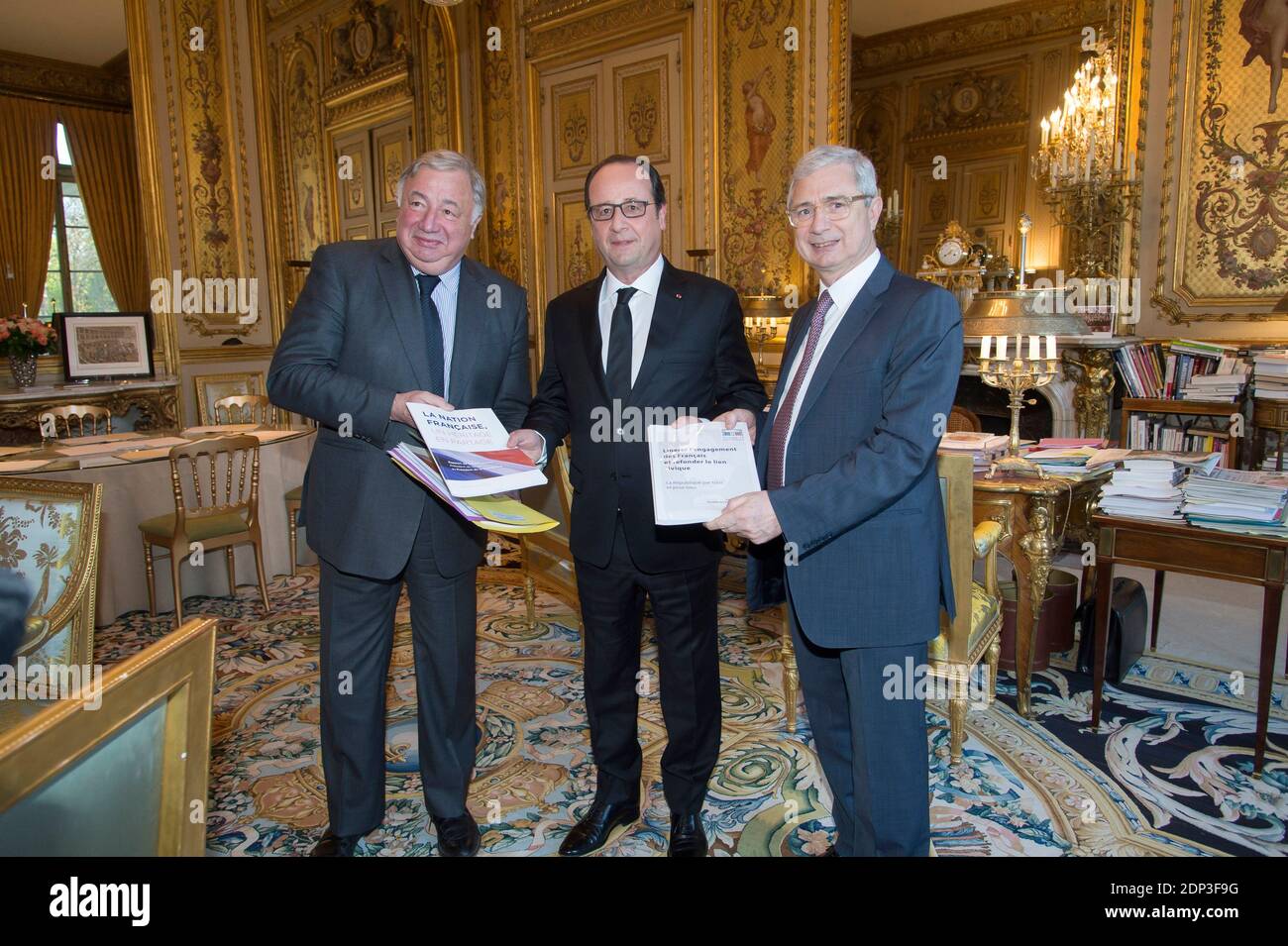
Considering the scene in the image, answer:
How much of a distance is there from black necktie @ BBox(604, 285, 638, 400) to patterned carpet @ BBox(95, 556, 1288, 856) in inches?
51.7

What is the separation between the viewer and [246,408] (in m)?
6.43

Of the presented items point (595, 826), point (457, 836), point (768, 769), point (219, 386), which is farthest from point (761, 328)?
point (219, 386)

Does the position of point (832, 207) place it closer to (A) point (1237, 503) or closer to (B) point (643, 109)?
(A) point (1237, 503)

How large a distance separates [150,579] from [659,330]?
3763mm

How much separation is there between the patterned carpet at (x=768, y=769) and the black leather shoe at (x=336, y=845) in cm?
22

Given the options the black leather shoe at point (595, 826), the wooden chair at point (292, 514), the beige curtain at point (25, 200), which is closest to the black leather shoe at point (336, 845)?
the black leather shoe at point (595, 826)

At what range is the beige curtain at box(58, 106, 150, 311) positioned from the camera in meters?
9.94

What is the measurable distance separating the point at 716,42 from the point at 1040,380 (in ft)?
14.6

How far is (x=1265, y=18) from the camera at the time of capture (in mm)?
5324

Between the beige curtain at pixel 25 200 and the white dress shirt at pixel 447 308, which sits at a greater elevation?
the beige curtain at pixel 25 200

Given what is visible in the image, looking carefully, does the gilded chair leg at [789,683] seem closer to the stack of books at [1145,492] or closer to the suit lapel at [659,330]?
the stack of books at [1145,492]

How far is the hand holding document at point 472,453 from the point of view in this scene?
6.06ft

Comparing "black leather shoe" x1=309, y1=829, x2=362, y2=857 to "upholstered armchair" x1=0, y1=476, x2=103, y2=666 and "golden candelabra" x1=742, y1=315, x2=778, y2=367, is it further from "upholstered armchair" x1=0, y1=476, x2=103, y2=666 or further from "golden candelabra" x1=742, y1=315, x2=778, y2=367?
"golden candelabra" x1=742, y1=315, x2=778, y2=367

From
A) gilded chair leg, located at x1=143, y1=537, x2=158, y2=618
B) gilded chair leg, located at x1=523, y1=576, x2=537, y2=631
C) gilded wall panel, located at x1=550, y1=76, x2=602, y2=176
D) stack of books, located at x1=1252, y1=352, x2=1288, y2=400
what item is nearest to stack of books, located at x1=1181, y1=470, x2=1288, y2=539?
stack of books, located at x1=1252, y1=352, x2=1288, y2=400
